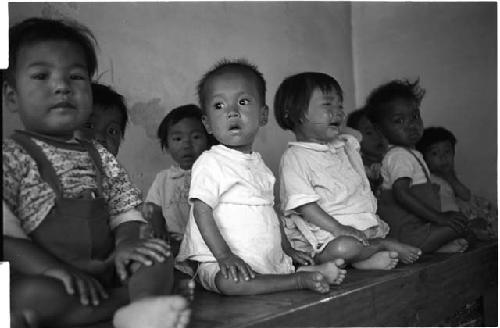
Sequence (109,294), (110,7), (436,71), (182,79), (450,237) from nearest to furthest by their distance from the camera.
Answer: (109,294) < (110,7) < (182,79) < (450,237) < (436,71)

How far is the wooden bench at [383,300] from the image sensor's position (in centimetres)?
136

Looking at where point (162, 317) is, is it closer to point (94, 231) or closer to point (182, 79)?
point (94, 231)

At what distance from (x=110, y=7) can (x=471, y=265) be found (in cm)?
144

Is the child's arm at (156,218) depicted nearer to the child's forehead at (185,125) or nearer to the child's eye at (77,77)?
the child's forehead at (185,125)

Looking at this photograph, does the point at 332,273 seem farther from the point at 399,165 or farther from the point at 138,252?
the point at 399,165

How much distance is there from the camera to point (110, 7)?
1782 millimetres

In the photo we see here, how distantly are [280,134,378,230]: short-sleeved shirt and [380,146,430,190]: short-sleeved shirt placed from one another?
0.26 metres

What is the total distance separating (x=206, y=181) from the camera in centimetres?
160

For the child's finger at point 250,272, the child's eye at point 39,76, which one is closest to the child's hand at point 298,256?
the child's finger at point 250,272

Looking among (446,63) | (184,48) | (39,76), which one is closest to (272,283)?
(39,76)

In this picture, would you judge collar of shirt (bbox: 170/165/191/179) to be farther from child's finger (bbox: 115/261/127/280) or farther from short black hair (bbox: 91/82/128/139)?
child's finger (bbox: 115/261/127/280)

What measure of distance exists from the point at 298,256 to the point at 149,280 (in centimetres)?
62

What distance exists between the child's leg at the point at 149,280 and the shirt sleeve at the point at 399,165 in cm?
112

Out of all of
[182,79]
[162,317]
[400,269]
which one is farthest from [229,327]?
[182,79]
